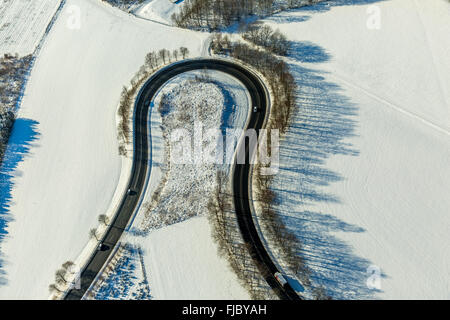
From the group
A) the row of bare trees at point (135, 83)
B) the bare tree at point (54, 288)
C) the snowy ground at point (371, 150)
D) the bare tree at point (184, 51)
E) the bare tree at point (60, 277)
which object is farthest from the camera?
the bare tree at point (184, 51)

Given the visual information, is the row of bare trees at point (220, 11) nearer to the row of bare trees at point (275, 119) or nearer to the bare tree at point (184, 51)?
the row of bare trees at point (275, 119)

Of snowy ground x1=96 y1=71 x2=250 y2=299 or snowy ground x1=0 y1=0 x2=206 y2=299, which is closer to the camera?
snowy ground x1=96 y1=71 x2=250 y2=299

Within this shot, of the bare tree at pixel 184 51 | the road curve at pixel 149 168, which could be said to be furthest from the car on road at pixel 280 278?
the bare tree at pixel 184 51

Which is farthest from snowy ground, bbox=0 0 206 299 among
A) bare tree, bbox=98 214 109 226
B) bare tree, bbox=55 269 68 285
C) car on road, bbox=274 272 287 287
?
car on road, bbox=274 272 287 287

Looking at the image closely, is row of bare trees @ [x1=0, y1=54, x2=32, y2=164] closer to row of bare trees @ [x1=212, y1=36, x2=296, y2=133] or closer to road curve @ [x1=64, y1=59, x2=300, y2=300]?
road curve @ [x1=64, y1=59, x2=300, y2=300]

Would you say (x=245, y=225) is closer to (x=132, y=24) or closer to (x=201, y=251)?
(x=201, y=251)

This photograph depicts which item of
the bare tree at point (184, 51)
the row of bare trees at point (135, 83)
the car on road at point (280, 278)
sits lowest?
the car on road at point (280, 278)

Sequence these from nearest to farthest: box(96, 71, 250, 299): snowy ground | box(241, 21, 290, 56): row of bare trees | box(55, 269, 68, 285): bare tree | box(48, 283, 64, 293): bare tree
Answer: box(48, 283, 64, 293): bare tree
box(96, 71, 250, 299): snowy ground
box(55, 269, 68, 285): bare tree
box(241, 21, 290, 56): row of bare trees

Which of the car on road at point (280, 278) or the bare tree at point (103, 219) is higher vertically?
the bare tree at point (103, 219)
